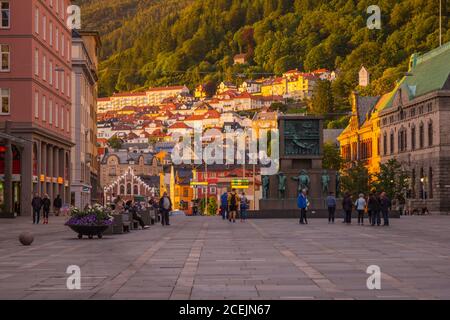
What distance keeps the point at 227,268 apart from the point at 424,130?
89303mm

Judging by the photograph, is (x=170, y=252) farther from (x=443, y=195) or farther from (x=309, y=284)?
(x=443, y=195)

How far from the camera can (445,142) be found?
10275 centimetres

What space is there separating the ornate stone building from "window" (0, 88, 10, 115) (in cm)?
4168

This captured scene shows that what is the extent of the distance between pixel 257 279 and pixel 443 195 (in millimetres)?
85744

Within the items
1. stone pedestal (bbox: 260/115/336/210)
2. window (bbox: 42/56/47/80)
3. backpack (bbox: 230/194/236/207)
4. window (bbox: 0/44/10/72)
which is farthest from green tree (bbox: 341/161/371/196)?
backpack (bbox: 230/194/236/207)

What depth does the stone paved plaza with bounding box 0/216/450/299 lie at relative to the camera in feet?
→ 54.1

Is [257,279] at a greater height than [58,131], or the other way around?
[58,131]

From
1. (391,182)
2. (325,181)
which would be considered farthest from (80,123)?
(325,181)

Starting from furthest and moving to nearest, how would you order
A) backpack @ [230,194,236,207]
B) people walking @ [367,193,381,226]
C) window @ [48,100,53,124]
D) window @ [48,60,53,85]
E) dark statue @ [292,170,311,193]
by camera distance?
window @ [48,60,53,85] → window @ [48,100,53,124] → dark statue @ [292,170,311,193] → backpack @ [230,194,236,207] → people walking @ [367,193,381,226]

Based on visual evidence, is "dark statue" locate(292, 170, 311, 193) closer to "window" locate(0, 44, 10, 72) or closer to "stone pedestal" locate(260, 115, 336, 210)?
"stone pedestal" locate(260, 115, 336, 210)

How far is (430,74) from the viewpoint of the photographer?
110625 mm

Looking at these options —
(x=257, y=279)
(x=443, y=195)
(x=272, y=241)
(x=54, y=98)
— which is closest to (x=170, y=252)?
(x=272, y=241)

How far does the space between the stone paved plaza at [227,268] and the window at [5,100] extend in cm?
3887
